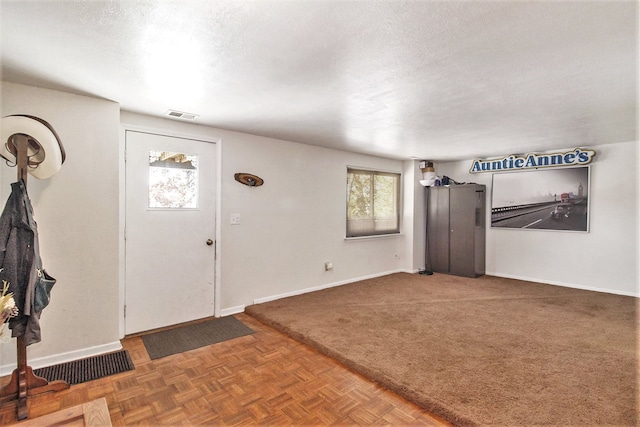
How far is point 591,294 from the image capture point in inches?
185

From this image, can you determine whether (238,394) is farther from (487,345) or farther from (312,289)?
(312,289)

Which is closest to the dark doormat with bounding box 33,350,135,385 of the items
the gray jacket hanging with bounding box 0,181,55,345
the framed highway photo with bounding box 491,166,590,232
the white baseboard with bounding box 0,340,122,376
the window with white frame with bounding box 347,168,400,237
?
the white baseboard with bounding box 0,340,122,376

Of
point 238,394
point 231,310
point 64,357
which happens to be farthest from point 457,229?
point 64,357

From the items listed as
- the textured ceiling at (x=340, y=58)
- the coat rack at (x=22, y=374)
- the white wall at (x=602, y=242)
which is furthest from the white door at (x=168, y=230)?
the white wall at (x=602, y=242)

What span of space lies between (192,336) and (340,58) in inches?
116

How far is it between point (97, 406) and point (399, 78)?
2.53 m

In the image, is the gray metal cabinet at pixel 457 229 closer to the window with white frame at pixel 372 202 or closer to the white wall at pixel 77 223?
the window with white frame at pixel 372 202

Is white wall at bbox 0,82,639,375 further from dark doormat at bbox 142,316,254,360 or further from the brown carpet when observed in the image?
the brown carpet

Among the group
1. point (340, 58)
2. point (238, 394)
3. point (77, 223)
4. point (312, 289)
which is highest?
point (340, 58)

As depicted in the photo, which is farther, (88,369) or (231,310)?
(231,310)

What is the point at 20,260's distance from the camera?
7.06ft

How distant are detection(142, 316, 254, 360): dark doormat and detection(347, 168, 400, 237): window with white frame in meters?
2.53

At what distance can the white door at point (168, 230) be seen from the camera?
3336 mm

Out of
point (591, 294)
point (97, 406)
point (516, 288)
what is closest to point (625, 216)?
point (591, 294)
